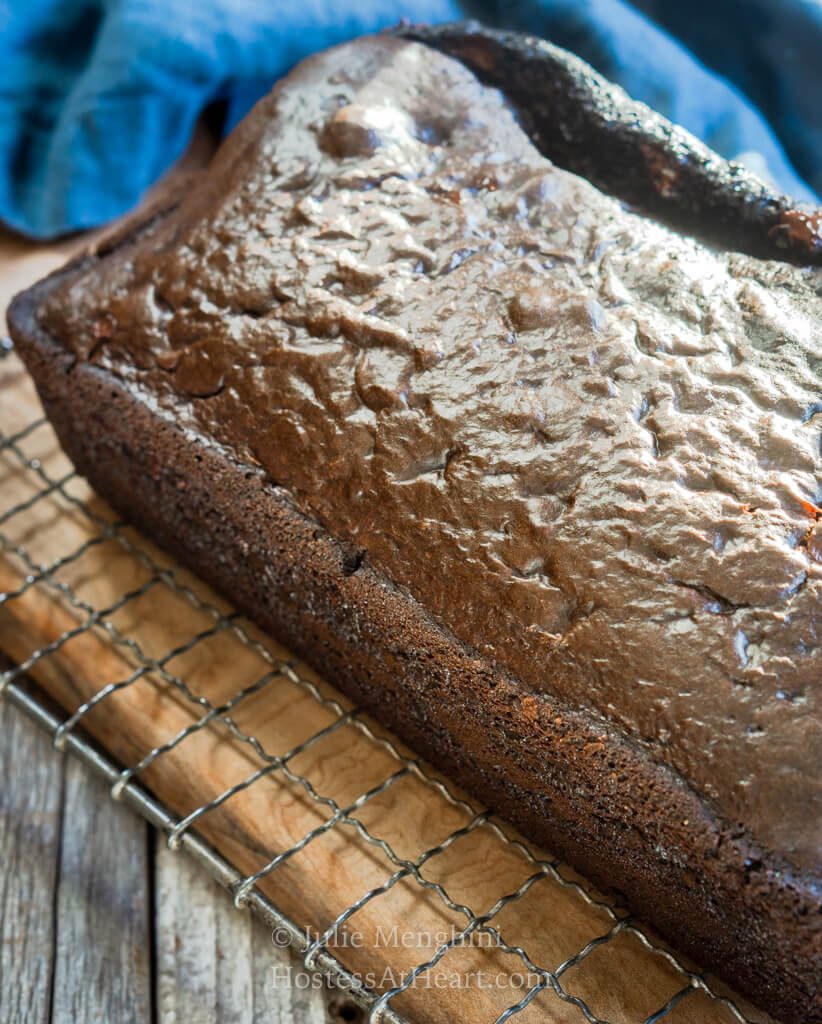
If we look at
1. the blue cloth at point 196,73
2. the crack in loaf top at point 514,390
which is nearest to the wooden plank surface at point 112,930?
the crack in loaf top at point 514,390

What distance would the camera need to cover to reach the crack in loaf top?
126cm

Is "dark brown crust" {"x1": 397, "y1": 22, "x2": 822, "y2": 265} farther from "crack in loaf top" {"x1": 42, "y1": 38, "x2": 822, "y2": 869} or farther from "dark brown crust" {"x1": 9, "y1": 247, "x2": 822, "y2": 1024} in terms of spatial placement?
"dark brown crust" {"x1": 9, "y1": 247, "x2": 822, "y2": 1024}

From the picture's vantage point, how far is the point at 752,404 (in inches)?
54.5

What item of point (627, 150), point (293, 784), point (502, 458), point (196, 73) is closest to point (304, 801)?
point (293, 784)

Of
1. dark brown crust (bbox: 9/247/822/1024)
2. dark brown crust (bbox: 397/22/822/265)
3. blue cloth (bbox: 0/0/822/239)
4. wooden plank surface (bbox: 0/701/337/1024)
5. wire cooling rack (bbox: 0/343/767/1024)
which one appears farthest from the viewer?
blue cloth (bbox: 0/0/822/239)

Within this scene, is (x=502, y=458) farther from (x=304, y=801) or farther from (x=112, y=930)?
(x=112, y=930)

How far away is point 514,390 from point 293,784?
69cm

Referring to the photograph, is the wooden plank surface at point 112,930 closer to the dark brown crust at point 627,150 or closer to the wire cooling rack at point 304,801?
the wire cooling rack at point 304,801

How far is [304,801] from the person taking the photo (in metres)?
1.58

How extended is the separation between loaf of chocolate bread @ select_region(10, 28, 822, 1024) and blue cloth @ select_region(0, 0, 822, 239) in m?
0.59

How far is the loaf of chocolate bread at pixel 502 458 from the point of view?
1258mm

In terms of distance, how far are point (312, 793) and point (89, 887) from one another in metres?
0.39

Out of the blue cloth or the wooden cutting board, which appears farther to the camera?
the blue cloth

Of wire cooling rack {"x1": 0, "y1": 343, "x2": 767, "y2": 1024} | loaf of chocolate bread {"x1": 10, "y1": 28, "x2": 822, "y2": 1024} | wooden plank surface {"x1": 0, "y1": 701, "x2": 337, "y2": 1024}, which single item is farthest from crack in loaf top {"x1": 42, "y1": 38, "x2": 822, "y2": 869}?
wooden plank surface {"x1": 0, "y1": 701, "x2": 337, "y2": 1024}
